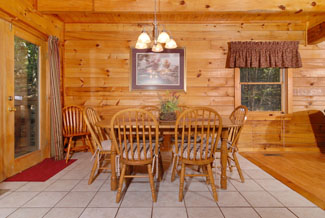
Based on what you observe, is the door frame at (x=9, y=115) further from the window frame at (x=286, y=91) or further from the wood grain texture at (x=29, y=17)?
the window frame at (x=286, y=91)

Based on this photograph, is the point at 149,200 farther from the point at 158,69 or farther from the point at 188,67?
the point at 188,67

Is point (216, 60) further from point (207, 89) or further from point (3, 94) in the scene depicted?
point (3, 94)

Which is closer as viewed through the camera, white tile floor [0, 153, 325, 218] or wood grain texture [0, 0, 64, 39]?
white tile floor [0, 153, 325, 218]

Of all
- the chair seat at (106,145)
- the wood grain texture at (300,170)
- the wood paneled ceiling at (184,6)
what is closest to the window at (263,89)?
the wood grain texture at (300,170)

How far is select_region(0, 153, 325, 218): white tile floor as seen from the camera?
1.69 m

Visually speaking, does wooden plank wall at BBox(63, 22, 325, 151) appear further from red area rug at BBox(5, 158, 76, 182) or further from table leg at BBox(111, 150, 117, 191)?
table leg at BBox(111, 150, 117, 191)

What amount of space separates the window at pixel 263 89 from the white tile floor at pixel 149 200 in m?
1.82

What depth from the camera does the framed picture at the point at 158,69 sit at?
3768mm

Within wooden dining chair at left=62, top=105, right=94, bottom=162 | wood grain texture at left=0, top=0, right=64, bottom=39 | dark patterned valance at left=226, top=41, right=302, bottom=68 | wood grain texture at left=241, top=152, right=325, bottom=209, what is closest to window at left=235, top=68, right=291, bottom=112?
dark patterned valance at left=226, top=41, right=302, bottom=68

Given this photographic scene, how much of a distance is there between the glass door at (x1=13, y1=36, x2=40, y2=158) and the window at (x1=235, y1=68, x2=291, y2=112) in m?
3.59

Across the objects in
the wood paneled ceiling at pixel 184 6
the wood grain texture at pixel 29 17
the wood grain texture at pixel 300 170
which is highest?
the wood paneled ceiling at pixel 184 6

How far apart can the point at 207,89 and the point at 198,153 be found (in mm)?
2109

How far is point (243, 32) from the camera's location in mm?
3816

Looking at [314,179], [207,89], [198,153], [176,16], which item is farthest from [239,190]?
[176,16]
